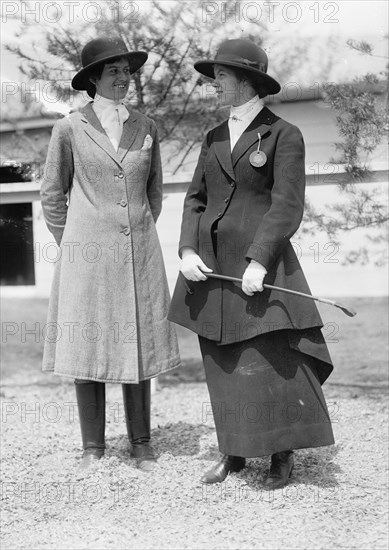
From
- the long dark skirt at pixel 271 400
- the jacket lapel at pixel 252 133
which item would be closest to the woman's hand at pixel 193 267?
the long dark skirt at pixel 271 400

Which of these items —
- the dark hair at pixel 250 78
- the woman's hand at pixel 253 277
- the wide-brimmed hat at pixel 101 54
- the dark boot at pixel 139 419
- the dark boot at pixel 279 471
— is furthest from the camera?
the dark boot at pixel 139 419

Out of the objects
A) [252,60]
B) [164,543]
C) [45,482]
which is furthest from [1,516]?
[252,60]

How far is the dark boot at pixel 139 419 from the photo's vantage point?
4.06 meters

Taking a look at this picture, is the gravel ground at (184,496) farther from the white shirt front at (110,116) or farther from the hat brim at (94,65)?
the hat brim at (94,65)

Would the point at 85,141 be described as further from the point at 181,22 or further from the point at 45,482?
the point at 181,22

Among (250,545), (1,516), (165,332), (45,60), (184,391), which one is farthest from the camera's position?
(184,391)

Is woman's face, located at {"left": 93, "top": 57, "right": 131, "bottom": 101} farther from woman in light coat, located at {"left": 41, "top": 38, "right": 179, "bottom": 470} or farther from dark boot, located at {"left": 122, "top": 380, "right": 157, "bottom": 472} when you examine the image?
dark boot, located at {"left": 122, "top": 380, "right": 157, "bottom": 472}

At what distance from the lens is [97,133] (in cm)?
389

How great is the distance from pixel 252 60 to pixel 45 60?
2442 mm

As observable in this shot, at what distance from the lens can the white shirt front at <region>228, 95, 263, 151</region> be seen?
360cm

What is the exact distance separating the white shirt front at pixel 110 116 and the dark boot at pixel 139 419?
1.13 meters

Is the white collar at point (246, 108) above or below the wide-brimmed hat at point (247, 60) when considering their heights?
below

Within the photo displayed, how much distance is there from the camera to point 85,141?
3.88 meters

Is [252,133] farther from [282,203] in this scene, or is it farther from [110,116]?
[110,116]
